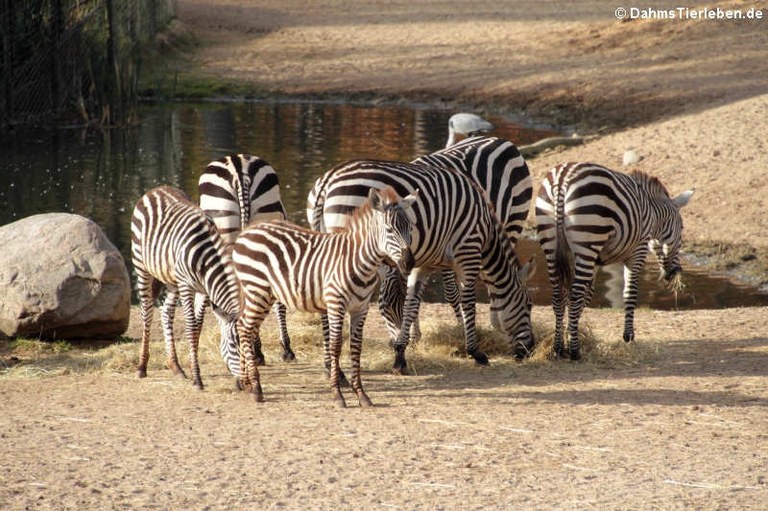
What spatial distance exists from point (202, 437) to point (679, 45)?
24.8m

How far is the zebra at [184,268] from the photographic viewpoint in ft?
26.3

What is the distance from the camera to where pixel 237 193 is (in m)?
9.02

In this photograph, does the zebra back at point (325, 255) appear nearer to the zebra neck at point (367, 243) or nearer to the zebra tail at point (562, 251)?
the zebra neck at point (367, 243)

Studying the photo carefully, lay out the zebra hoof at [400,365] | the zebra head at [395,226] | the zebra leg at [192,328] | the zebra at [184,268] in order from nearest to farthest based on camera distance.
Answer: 1. the zebra head at [395,226]
2. the zebra at [184,268]
3. the zebra leg at [192,328]
4. the zebra hoof at [400,365]

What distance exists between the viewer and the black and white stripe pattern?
8.03 m

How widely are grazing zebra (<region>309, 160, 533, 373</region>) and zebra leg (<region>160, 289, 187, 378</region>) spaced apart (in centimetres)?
131

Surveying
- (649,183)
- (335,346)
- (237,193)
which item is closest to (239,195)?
(237,193)

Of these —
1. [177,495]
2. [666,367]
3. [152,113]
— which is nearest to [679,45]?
[152,113]

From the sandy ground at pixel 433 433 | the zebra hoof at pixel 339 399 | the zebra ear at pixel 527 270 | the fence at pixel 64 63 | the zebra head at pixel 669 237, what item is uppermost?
the fence at pixel 64 63

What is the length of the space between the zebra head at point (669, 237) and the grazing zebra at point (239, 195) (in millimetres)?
3628

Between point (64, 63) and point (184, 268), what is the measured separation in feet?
53.6

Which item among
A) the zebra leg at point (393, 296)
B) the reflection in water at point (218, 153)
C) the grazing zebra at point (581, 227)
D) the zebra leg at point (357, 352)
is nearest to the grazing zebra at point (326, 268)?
the zebra leg at point (357, 352)

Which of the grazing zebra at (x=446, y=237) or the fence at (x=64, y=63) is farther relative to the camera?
the fence at (x=64, y=63)

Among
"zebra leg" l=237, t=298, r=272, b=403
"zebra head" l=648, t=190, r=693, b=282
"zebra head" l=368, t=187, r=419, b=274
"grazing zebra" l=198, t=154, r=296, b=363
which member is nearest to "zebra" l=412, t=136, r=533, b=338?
"zebra head" l=648, t=190, r=693, b=282
